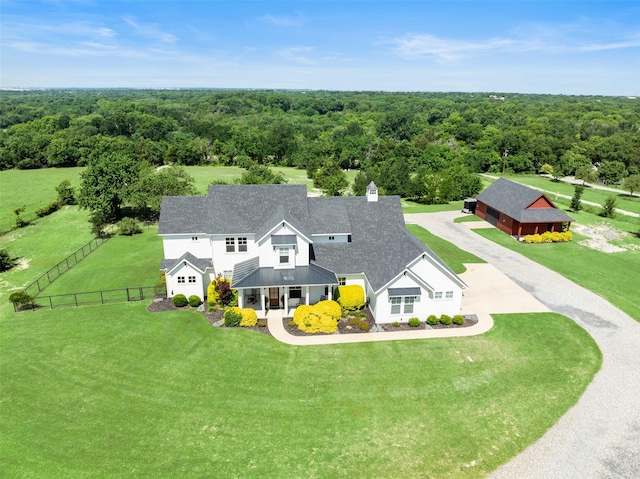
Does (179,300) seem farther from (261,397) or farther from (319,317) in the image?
(261,397)

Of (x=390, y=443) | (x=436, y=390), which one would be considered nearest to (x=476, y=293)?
(x=436, y=390)

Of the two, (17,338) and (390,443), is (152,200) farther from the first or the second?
(390,443)

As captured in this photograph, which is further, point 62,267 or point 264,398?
point 62,267

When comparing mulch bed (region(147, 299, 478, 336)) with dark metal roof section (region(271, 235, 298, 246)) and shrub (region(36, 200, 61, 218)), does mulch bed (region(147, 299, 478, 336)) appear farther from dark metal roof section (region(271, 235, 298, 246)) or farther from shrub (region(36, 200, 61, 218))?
shrub (region(36, 200, 61, 218))

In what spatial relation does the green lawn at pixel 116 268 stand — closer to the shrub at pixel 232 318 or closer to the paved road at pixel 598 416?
the shrub at pixel 232 318

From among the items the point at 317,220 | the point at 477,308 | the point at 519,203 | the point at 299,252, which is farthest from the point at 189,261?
the point at 519,203

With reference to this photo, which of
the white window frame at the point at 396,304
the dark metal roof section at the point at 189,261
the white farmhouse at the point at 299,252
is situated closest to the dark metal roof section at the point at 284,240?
the white farmhouse at the point at 299,252

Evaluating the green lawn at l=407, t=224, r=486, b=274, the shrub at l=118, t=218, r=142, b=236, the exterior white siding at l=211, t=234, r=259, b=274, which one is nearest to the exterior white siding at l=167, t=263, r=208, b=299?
A: the exterior white siding at l=211, t=234, r=259, b=274
